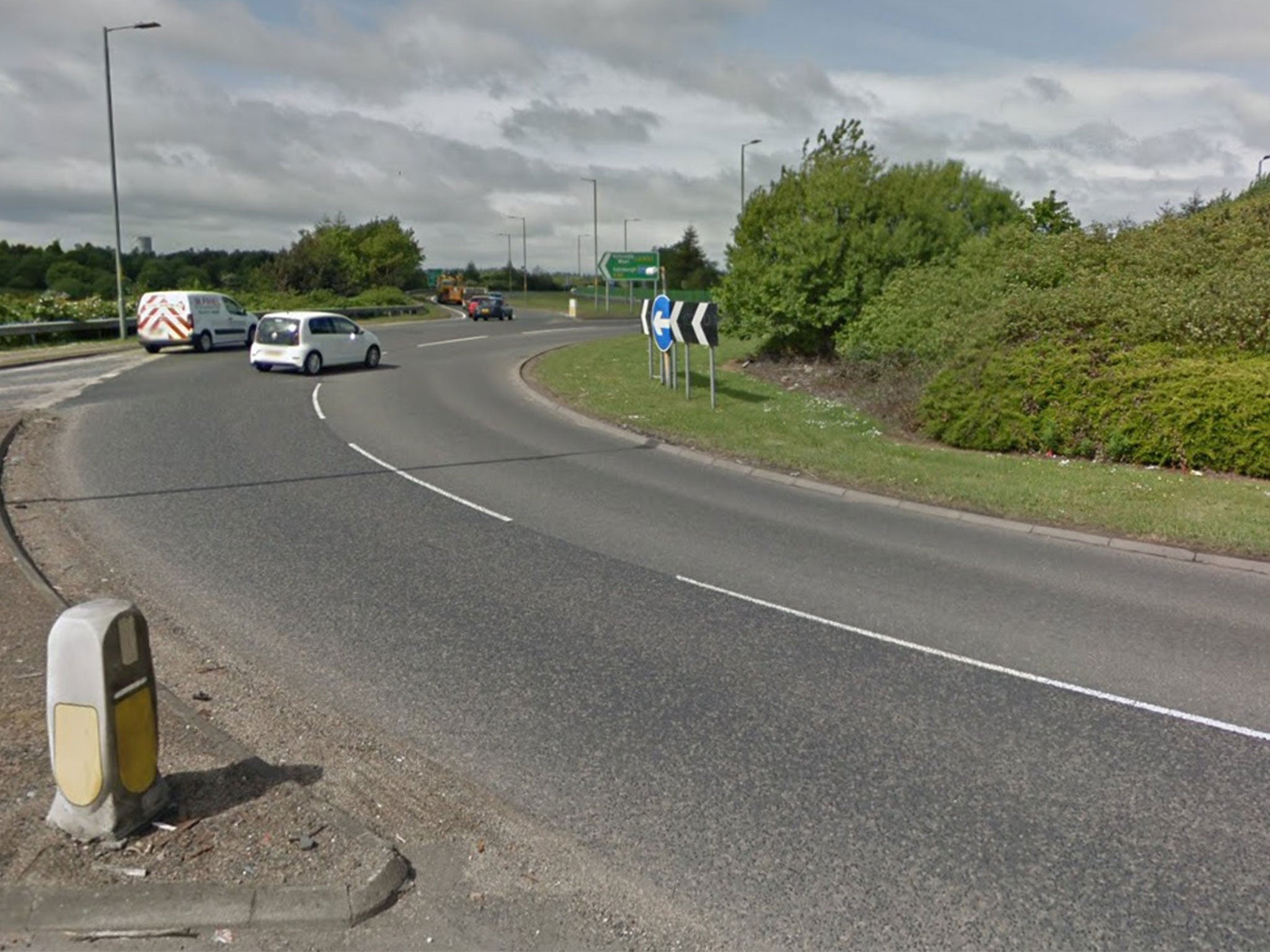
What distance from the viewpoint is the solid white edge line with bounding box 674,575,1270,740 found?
17.5 ft

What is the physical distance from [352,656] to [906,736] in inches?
131

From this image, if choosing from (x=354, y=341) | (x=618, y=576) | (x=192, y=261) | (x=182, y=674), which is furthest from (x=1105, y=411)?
(x=192, y=261)

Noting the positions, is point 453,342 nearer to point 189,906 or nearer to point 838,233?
point 838,233

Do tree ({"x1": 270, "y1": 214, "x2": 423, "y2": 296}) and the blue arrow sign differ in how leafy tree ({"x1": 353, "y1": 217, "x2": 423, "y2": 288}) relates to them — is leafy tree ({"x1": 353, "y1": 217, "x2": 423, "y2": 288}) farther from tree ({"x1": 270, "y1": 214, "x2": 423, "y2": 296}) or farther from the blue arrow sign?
the blue arrow sign

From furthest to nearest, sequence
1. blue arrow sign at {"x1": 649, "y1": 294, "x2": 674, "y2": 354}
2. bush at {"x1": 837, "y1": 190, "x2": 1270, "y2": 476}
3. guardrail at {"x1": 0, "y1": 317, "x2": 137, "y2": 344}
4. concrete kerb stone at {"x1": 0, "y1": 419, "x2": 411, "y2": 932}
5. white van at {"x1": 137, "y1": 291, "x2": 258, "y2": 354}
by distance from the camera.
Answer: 1. guardrail at {"x1": 0, "y1": 317, "x2": 137, "y2": 344}
2. white van at {"x1": 137, "y1": 291, "x2": 258, "y2": 354}
3. blue arrow sign at {"x1": 649, "y1": 294, "x2": 674, "y2": 354}
4. bush at {"x1": 837, "y1": 190, "x2": 1270, "y2": 476}
5. concrete kerb stone at {"x1": 0, "y1": 419, "x2": 411, "y2": 932}

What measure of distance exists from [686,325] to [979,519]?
9.31m

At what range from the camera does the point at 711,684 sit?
5.77 m

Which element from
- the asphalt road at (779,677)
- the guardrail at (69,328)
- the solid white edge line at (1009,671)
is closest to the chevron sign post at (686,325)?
the asphalt road at (779,677)

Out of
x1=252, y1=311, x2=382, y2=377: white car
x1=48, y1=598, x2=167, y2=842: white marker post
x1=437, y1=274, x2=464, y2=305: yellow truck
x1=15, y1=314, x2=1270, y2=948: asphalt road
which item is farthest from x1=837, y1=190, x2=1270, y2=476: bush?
x1=437, y1=274, x2=464, y2=305: yellow truck

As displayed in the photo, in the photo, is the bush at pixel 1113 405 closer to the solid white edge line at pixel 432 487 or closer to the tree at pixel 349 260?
the solid white edge line at pixel 432 487

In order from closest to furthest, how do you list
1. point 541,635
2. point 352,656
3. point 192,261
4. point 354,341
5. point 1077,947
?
point 1077,947, point 352,656, point 541,635, point 354,341, point 192,261

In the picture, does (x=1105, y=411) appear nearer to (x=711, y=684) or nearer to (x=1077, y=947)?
(x=711, y=684)

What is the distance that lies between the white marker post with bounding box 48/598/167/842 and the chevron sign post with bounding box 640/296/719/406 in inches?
552

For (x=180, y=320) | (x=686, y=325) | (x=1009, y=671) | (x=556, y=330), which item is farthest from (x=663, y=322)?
(x=556, y=330)
